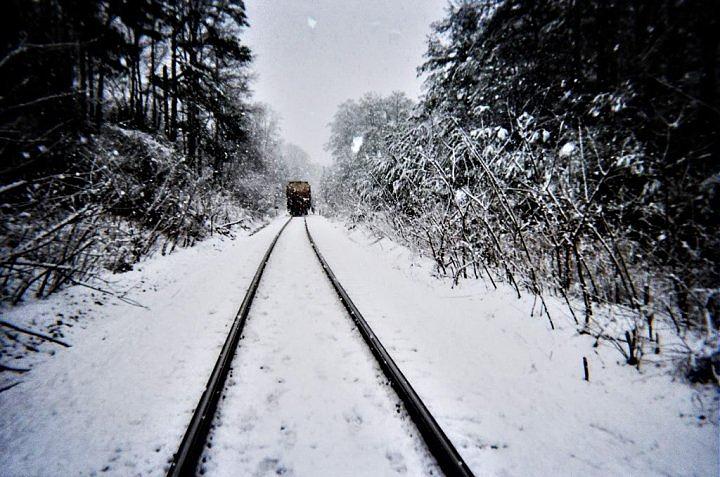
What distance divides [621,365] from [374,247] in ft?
25.8

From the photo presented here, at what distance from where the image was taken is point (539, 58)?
4754 millimetres

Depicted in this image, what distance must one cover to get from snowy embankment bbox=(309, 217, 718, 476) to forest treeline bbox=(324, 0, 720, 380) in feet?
0.96

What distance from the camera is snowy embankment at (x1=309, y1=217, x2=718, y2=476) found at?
186 cm

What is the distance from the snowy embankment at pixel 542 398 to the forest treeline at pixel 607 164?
292 mm

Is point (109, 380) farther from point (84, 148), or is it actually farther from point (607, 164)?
point (607, 164)

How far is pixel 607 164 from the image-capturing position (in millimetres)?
3867

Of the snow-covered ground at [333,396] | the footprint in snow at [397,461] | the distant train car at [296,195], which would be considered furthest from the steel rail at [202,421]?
the distant train car at [296,195]

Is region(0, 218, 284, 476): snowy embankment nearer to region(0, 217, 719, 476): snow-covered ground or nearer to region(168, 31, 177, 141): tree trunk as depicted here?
region(0, 217, 719, 476): snow-covered ground

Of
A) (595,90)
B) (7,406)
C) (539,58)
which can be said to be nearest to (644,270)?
(595,90)

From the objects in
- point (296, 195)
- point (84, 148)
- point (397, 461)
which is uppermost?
point (296, 195)

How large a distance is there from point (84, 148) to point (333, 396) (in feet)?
19.9

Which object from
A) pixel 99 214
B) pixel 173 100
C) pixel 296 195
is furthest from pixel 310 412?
pixel 296 195

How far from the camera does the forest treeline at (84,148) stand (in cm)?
320

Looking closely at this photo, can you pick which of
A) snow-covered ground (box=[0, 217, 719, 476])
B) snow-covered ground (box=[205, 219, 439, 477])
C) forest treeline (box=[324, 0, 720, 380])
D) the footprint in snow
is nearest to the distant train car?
forest treeline (box=[324, 0, 720, 380])
